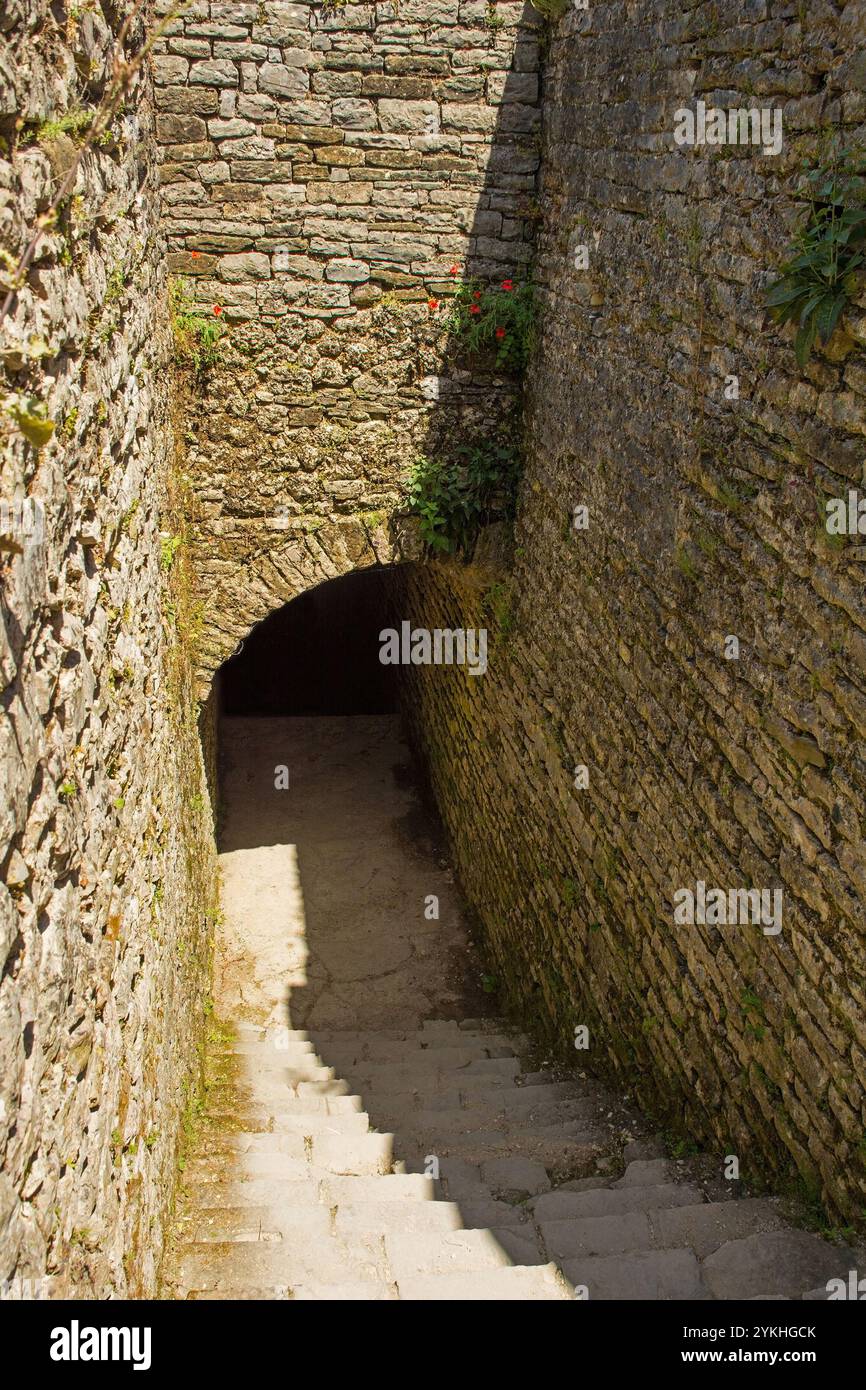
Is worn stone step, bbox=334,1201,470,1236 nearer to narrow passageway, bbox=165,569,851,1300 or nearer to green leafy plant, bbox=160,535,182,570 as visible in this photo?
narrow passageway, bbox=165,569,851,1300

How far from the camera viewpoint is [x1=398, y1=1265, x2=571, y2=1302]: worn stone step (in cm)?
309

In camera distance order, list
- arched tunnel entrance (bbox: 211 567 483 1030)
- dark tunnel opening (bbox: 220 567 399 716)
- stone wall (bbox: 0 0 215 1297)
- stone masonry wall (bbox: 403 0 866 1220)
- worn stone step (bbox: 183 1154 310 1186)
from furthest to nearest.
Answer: dark tunnel opening (bbox: 220 567 399 716) < arched tunnel entrance (bbox: 211 567 483 1030) < worn stone step (bbox: 183 1154 310 1186) < stone masonry wall (bbox: 403 0 866 1220) < stone wall (bbox: 0 0 215 1297)

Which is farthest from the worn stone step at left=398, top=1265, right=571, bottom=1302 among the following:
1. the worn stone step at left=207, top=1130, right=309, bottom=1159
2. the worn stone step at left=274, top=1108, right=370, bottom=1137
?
the worn stone step at left=274, top=1108, right=370, bottom=1137

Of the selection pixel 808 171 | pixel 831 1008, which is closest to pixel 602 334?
pixel 808 171

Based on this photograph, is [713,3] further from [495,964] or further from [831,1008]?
[495,964]

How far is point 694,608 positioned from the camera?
3.97m

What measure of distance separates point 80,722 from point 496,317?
4.29 metres

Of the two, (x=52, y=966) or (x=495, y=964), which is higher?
(x=52, y=966)

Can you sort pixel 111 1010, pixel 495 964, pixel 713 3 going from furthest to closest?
pixel 495 964 < pixel 713 3 < pixel 111 1010

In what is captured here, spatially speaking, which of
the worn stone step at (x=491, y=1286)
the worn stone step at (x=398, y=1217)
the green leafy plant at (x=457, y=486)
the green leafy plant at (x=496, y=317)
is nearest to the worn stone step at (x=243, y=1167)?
the worn stone step at (x=398, y=1217)

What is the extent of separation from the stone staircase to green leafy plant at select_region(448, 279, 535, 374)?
398 centimetres

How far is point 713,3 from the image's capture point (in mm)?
3758

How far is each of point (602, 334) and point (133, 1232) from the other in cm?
404

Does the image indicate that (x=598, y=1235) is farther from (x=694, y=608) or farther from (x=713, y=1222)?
(x=694, y=608)
